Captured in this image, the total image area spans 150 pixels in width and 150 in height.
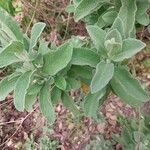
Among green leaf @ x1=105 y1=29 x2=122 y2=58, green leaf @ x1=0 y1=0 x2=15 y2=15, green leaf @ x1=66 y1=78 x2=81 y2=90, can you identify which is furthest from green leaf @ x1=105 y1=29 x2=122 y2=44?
green leaf @ x1=0 y1=0 x2=15 y2=15

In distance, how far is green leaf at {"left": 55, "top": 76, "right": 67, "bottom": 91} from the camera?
4.17 feet

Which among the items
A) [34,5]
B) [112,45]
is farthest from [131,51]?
[34,5]

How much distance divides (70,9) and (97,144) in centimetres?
73

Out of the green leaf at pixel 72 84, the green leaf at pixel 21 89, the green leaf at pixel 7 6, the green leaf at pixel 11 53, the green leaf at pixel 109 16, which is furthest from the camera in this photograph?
the green leaf at pixel 7 6

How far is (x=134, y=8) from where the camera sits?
1468 millimetres

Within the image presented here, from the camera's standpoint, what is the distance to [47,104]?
128cm

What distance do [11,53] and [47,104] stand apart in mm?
201

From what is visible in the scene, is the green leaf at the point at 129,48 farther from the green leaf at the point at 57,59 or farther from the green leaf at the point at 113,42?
the green leaf at the point at 57,59

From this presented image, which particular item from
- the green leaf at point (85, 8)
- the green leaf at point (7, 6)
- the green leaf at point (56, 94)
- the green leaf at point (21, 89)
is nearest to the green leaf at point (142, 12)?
the green leaf at point (85, 8)

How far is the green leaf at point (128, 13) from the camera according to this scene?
1.43 meters

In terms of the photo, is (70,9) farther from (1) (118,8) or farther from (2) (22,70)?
(2) (22,70)

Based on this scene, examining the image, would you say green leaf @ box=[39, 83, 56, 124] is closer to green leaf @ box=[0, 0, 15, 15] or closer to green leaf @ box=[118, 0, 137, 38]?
green leaf @ box=[118, 0, 137, 38]

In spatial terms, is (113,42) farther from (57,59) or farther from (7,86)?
(7,86)

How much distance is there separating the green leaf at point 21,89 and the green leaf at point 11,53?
0.06 meters
